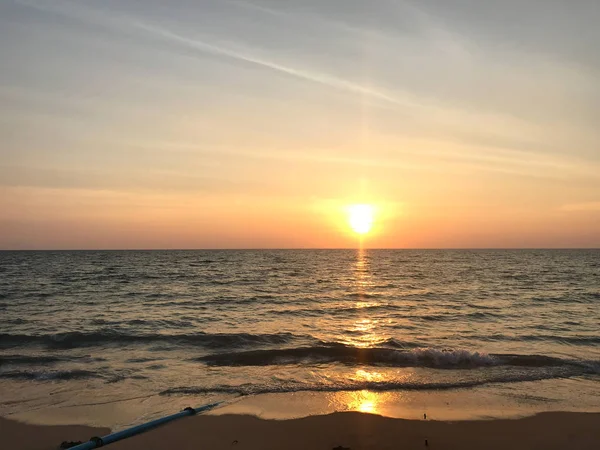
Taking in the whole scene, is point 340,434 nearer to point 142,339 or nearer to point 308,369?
point 308,369

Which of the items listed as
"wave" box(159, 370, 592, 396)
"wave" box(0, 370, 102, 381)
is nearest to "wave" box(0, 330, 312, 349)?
"wave" box(0, 370, 102, 381)

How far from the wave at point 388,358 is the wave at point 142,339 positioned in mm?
1840

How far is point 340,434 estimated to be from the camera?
8.64 m

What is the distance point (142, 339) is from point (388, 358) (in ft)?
32.0

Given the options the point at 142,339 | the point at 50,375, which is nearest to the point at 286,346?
the point at 142,339

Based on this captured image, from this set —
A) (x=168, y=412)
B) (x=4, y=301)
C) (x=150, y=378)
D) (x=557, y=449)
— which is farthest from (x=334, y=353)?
(x=4, y=301)

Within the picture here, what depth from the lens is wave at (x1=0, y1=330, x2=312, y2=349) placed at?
57.9 ft

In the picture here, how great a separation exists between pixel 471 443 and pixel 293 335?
11.4 meters

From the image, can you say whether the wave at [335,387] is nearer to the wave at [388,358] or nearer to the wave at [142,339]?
the wave at [388,358]

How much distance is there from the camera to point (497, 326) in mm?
21172

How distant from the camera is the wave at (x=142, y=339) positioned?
1766 cm

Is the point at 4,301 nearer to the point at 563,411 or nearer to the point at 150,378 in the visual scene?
the point at 150,378

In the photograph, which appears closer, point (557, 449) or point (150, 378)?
point (557, 449)

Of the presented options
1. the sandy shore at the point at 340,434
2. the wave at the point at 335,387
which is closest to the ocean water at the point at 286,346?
the wave at the point at 335,387
